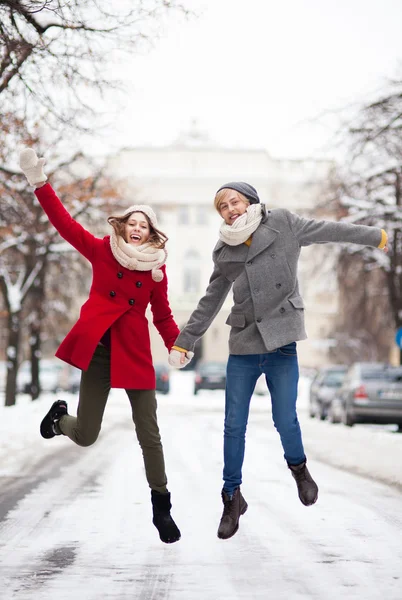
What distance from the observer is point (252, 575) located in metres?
5.11

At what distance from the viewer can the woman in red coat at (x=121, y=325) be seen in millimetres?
5824

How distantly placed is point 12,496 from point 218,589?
4.16m

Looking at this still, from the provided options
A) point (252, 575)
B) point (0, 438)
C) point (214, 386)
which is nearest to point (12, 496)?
point (252, 575)

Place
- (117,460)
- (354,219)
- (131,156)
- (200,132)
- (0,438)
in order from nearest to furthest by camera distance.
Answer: (117,460)
(0,438)
(354,219)
(131,156)
(200,132)

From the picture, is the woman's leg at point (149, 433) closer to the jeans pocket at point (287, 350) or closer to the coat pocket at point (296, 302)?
the jeans pocket at point (287, 350)

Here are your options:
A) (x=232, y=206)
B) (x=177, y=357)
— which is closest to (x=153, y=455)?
(x=177, y=357)

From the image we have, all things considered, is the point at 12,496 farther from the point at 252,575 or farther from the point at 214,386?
the point at 214,386

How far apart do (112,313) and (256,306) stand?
827mm

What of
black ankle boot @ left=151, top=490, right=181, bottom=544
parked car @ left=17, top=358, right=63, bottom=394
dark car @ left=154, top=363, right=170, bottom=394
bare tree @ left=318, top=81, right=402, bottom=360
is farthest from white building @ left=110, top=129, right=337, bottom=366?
black ankle boot @ left=151, top=490, right=181, bottom=544

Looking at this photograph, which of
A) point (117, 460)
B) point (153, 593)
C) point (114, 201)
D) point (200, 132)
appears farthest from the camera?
point (200, 132)

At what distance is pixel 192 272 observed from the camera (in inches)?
3329

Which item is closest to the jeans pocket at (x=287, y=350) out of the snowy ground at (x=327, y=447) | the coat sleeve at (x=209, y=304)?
the coat sleeve at (x=209, y=304)

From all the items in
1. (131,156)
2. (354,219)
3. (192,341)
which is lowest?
(192,341)

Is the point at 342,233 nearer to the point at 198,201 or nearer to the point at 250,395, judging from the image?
the point at 250,395
